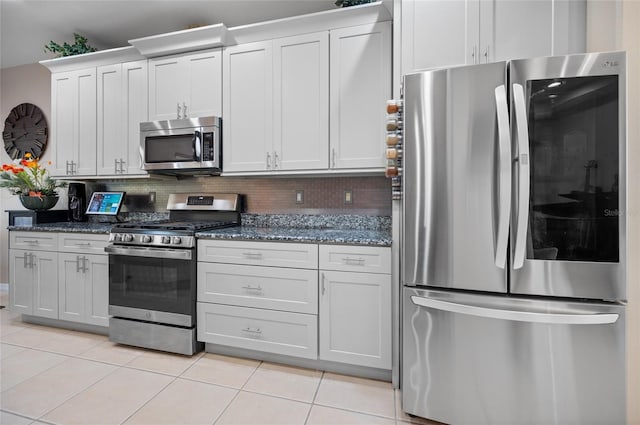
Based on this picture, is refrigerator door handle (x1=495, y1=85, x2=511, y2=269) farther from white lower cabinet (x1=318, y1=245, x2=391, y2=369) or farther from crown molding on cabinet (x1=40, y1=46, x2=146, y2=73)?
crown molding on cabinet (x1=40, y1=46, x2=146, y2=73)

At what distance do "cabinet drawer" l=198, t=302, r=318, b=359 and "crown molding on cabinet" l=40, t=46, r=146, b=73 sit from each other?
7.55ft

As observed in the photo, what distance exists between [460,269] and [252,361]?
1.59m

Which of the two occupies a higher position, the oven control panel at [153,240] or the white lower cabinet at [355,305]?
the oven control panel at [153,240]

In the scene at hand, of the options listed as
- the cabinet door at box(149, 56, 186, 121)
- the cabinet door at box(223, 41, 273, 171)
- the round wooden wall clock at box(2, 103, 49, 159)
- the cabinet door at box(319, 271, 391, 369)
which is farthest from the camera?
the round wooden wall clock at box(2, 103, 49, 159)

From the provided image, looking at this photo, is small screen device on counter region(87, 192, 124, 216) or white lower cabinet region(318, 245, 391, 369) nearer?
white lower cabinet region(318, 245, 391, 369)

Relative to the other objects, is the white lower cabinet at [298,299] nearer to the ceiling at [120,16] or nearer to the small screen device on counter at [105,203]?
the small screen device on counter at [105,203]

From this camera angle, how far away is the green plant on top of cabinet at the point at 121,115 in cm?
287

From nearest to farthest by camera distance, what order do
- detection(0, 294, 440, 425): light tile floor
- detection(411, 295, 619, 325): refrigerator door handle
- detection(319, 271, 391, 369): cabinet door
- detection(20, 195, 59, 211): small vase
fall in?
detection(411, 295, 619, 325): refrigerator door handle → detection(0, 294, 440, 425): light tile floor → detection(319, 271, 391, 369): cabinet door → detection(20, 195, 59, 211): small vase

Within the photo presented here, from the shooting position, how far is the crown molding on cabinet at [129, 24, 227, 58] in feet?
8.27

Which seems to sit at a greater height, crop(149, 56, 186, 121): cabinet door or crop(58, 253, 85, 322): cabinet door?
crop(149, 56, 186, 121): cabinet door

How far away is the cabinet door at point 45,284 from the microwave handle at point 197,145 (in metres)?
1.54

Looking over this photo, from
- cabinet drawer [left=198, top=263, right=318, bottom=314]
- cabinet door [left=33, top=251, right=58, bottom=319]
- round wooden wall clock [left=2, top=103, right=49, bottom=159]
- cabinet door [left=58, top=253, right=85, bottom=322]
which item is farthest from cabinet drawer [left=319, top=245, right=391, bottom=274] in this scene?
round wooden wall clock [left=2, top=103, right=49, bottom=159]

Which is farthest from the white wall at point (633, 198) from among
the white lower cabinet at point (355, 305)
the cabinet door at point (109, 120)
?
the cabinet door at point (109, 120)

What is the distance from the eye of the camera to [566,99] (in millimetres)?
1337
